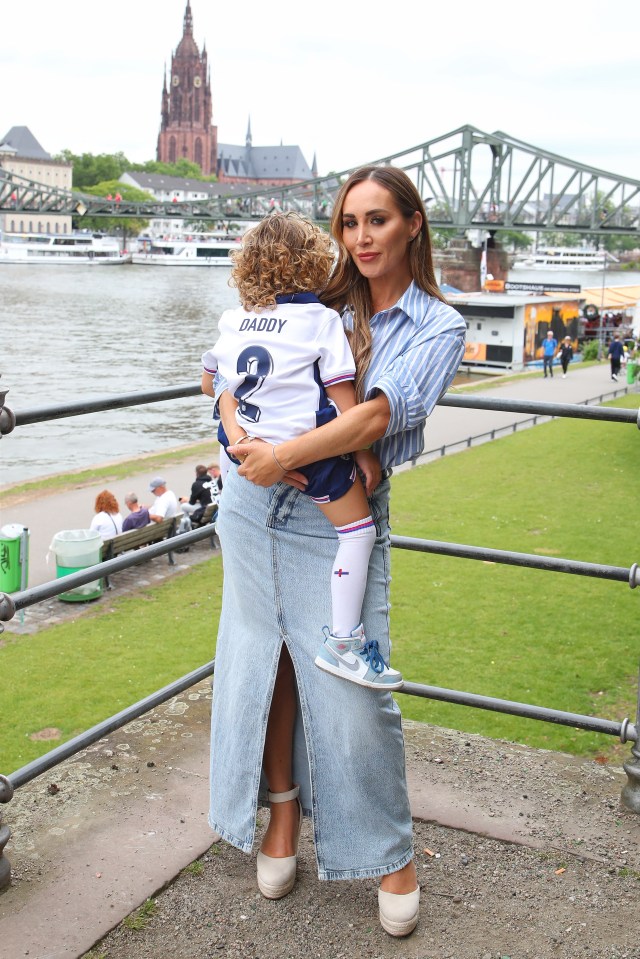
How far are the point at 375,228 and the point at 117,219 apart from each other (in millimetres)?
134019

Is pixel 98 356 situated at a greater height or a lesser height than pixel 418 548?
lesser

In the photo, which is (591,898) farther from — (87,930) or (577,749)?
(577,749)

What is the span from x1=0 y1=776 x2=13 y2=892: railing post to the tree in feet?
428

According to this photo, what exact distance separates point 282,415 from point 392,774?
81 cm

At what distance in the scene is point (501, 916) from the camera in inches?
92.0

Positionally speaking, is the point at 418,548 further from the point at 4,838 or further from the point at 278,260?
the point at 4,838

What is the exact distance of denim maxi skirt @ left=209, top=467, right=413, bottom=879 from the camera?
7.38ft

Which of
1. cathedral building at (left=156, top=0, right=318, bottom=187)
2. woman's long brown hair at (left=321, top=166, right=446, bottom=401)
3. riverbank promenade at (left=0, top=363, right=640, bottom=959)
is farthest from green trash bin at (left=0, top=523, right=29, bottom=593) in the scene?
cathedral building at (left=156, top=0, right=318, bottom=187)

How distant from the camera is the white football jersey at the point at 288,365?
2109 millimetres

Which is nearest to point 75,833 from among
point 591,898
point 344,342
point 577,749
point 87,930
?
point 87,930

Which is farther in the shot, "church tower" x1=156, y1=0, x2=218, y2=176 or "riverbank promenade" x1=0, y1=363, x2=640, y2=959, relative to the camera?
"church tower" x1=156, y1=0, x2=218, y2=176

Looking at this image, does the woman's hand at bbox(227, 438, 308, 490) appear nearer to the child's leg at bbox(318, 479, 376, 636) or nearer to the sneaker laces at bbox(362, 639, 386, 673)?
the child's leg at bbox(318, 479, 376, 636)

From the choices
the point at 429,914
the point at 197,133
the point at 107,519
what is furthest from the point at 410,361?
the point at 197,133

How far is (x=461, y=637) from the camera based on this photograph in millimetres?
9000
